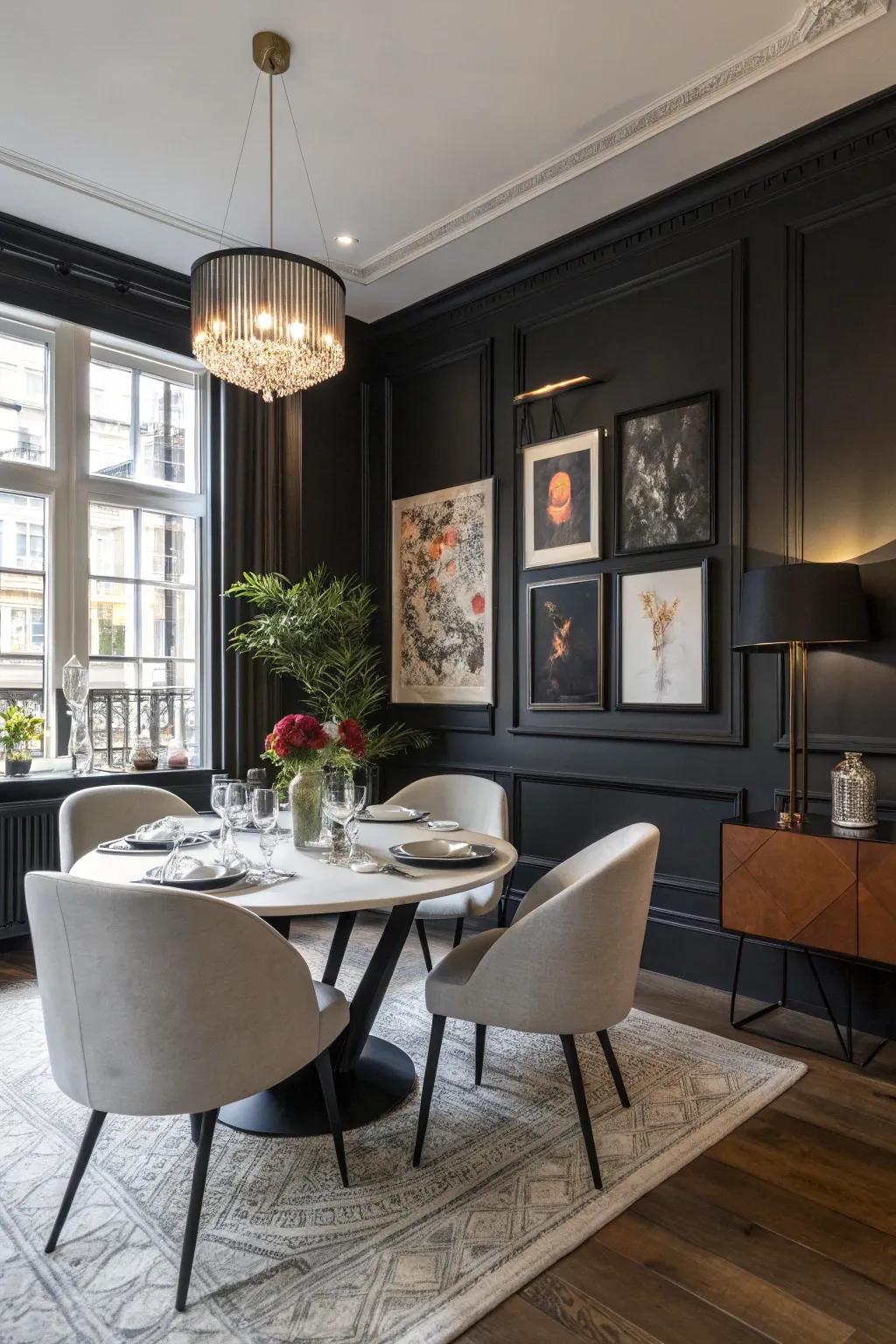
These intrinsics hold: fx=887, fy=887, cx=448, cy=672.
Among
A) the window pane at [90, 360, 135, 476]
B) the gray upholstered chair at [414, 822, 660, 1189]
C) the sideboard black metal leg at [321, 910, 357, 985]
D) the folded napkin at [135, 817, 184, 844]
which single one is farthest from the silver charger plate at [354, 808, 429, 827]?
the window pane at [90, 360, 135, 476]

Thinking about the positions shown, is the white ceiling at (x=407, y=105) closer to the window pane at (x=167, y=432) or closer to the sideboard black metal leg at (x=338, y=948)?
the window pane at (x=167, y=432)

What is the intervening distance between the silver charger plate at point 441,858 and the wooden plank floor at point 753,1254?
853 mm

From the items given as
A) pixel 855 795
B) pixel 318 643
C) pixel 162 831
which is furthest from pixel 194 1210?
pixel 318 643

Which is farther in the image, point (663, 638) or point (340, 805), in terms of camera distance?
point (663, 638)

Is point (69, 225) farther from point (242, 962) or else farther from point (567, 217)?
point (242, 962)

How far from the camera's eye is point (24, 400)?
13.2 feet

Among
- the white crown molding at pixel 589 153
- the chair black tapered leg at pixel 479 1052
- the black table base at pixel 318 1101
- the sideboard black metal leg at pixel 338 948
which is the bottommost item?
the black table base at pixel 318 1101

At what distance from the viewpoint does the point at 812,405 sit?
128 inches

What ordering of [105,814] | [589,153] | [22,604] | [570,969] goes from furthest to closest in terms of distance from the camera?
[22,604]
[589,153]
[105,814]
[570,969]

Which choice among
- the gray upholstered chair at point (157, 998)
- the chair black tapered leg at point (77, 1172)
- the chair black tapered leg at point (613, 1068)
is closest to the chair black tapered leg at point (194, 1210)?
the gray upholstered chair at point (157, 998)

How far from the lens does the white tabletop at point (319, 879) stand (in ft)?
6.28

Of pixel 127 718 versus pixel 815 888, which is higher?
pixel 127 718

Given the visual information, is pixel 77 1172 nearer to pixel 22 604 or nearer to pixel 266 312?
pixel 266 312

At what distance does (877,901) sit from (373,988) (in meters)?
1.51
